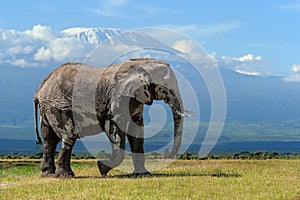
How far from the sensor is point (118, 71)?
2114cm

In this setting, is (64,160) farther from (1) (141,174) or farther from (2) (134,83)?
(2) (134,83)

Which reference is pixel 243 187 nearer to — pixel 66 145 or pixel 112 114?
pixel 112 114

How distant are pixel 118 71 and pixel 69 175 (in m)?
4.00

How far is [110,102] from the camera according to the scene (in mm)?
20938

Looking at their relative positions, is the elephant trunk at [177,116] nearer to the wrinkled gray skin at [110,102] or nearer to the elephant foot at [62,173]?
the wrinkled gray skin at [110,102]

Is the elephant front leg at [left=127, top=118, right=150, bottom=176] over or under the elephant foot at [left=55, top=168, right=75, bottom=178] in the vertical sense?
over

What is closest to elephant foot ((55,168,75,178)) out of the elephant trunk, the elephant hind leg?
the elephant hind leg

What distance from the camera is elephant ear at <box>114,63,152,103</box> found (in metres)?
20.8

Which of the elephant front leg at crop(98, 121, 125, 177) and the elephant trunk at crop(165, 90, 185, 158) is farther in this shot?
the elephant trunk at crop(165, 90, 185, 158)

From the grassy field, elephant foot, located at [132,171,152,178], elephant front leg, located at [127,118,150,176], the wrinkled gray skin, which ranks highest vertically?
the wrinkled gray skin

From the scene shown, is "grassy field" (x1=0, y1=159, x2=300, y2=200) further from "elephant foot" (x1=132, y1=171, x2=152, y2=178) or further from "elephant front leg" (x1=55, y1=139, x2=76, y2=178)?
"elephant front leg" (x1=55, y1=139, x2=76, y2=178)

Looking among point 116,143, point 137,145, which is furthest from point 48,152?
point 137,145

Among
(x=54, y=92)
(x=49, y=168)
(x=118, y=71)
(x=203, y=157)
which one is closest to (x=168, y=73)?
(x=118, y=71)

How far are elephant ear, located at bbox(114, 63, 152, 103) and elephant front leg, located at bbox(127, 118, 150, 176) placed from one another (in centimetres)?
98
